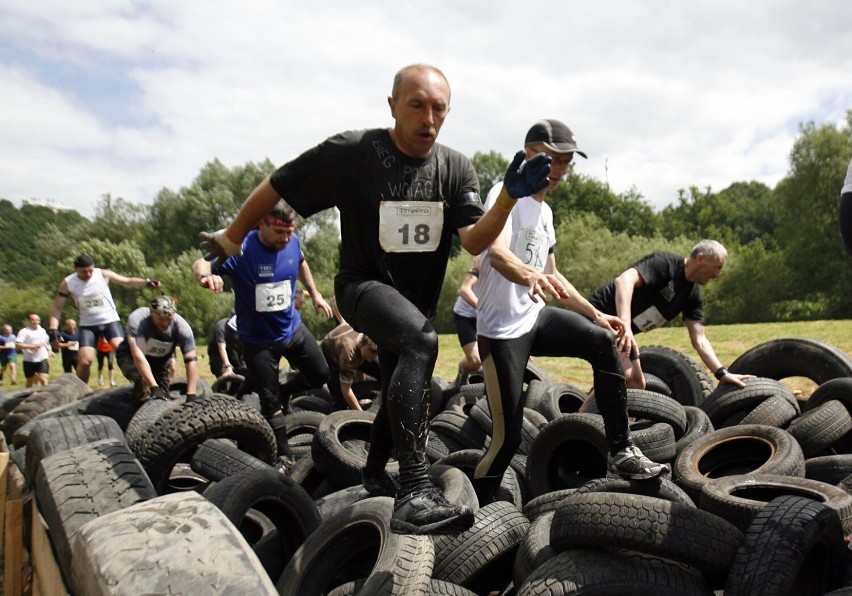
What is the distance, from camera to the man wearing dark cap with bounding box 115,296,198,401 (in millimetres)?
7371

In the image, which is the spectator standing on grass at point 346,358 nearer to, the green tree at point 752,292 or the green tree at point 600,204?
the green tree at point 752,292

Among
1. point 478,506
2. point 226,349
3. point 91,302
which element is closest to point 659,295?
point 478,506

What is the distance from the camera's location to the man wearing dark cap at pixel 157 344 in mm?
7371

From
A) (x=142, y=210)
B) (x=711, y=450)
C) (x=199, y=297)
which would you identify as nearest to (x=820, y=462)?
(x=711, y=450)

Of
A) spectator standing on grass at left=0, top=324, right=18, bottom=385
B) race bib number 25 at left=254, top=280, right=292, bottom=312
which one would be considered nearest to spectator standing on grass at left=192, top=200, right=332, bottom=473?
race bib number 25 at left=254, top=280, right=292, bottom=312

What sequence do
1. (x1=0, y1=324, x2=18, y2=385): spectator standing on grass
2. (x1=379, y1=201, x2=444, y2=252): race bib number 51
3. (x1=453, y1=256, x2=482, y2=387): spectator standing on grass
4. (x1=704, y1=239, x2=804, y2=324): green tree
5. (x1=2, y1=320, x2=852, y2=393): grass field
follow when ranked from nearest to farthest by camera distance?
(x1=379, y1=201, x2=444, y2=252): race bib number 51
(x1=453, y1=256, x2=482, y2=387): spectator standing on grass
(x1=2, y1=320, x2=852, y2=393): grass field
(x1=0, y1=324, x2=18, y2=385): spectator standing on grass
(x1=704, y1=239, x2=804, y2=324): green tree

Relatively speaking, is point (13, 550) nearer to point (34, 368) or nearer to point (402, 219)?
point (402, 219)

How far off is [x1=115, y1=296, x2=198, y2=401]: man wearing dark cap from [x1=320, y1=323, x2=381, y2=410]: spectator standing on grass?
144cm

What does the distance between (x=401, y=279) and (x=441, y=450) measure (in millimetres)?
2369

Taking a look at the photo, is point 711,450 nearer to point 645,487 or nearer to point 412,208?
point 645,487

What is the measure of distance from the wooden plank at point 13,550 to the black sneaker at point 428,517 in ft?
4.85

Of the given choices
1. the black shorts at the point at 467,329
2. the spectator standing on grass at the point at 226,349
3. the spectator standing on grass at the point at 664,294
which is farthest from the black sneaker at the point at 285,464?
the spectator standing on grass at the point at 226,349

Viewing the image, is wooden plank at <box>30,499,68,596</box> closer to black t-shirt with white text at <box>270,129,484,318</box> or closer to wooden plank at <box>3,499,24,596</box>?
wooden plank at <box>3,499,24,596</box>

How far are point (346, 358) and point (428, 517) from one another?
431cm
